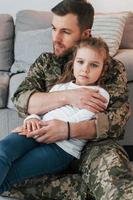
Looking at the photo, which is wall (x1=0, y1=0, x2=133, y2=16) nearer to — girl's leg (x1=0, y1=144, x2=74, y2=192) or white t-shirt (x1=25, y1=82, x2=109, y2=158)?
white t-shirt (x1=25, y1=82, x2=109, y2=158)

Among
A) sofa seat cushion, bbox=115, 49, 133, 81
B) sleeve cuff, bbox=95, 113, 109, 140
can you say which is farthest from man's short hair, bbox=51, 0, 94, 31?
sofa seat cushion, bbox=115, 49, 133, 81

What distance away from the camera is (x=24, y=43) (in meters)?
2.82

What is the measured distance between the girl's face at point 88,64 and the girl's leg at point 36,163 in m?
0.31

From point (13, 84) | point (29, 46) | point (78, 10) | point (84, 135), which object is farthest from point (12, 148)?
point (29, 46)

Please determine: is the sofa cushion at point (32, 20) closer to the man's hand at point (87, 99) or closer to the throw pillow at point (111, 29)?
the throw pillow at point (111, 29)

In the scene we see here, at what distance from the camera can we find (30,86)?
1.83 metres

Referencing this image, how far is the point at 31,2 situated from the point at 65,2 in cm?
164

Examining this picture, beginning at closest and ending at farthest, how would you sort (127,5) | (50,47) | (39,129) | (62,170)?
1. (39,129)
2. (62,170)
3. (50,47)
4. (127,5)

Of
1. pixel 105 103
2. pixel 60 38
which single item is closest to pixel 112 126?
pixel 105 103

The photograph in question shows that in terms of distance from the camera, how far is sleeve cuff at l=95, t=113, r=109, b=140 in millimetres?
1646

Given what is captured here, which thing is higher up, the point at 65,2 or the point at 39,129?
the point at 65,2

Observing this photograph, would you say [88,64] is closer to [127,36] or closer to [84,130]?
[84,130]

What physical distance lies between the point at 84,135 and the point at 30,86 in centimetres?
37

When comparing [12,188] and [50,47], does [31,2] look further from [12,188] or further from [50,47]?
[12,188]
